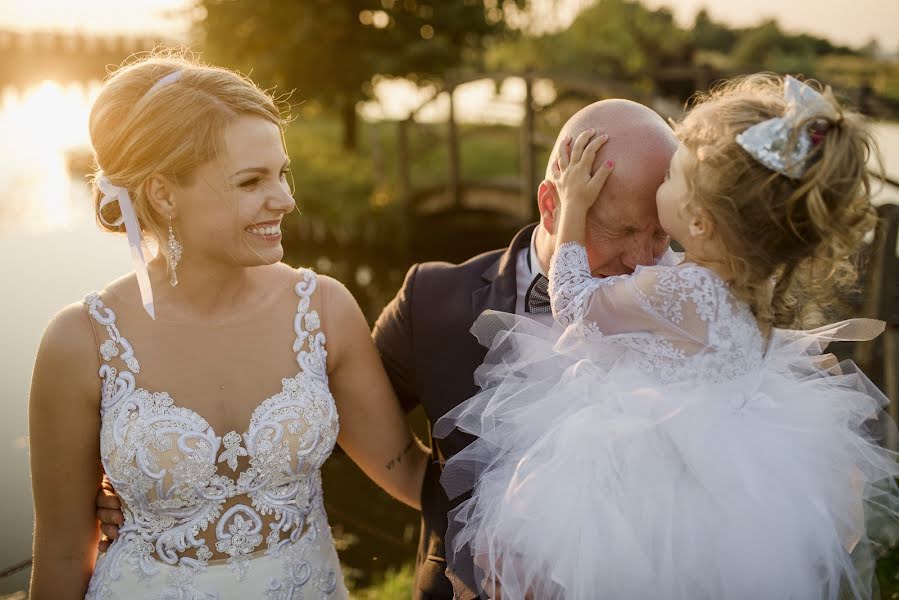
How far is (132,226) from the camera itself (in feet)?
6.68

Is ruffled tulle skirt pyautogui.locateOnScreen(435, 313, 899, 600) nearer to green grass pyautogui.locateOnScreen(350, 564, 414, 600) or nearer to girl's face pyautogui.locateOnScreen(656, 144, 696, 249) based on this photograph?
girl's face pyautogui.locateOnScreen(656, 144, 696, 249)

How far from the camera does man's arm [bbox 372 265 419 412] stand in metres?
2.39

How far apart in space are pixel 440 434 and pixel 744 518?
0.72 m

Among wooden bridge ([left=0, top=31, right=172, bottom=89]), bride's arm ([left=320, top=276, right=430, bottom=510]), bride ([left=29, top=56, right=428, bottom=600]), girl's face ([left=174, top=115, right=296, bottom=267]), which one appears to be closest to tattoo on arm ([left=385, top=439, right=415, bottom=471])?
bride's arm ([left=320, top=276, right=430, bottom=510])

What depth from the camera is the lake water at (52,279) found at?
545cm

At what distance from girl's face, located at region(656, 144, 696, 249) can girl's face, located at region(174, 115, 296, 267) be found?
0.92 meters

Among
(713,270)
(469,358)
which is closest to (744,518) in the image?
(713,270)

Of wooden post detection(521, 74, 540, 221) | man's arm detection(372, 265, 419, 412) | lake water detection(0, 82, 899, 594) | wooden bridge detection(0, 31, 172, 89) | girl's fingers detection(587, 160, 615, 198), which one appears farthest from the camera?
wooden bridge detection(0, 31, 172, 89)

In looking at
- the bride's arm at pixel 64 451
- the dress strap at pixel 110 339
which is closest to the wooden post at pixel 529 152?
the dress strap at pixel 110 339

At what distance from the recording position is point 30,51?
32.1 metres

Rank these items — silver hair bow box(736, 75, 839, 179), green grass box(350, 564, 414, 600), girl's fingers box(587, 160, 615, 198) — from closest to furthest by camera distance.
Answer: silver hair bow box(736, 75, 839, 179)
girl's fingers box(587, 160, 615, 198)
green grass box(350, 564, 414, 600)

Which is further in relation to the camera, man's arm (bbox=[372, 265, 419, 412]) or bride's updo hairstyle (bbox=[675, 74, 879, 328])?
man's arm (bbox=[372, 265, 419, 412])

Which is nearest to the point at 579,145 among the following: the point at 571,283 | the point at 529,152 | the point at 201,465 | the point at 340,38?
the point at 571,283

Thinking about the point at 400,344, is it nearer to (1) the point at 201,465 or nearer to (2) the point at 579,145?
(1) the point at 201,465
